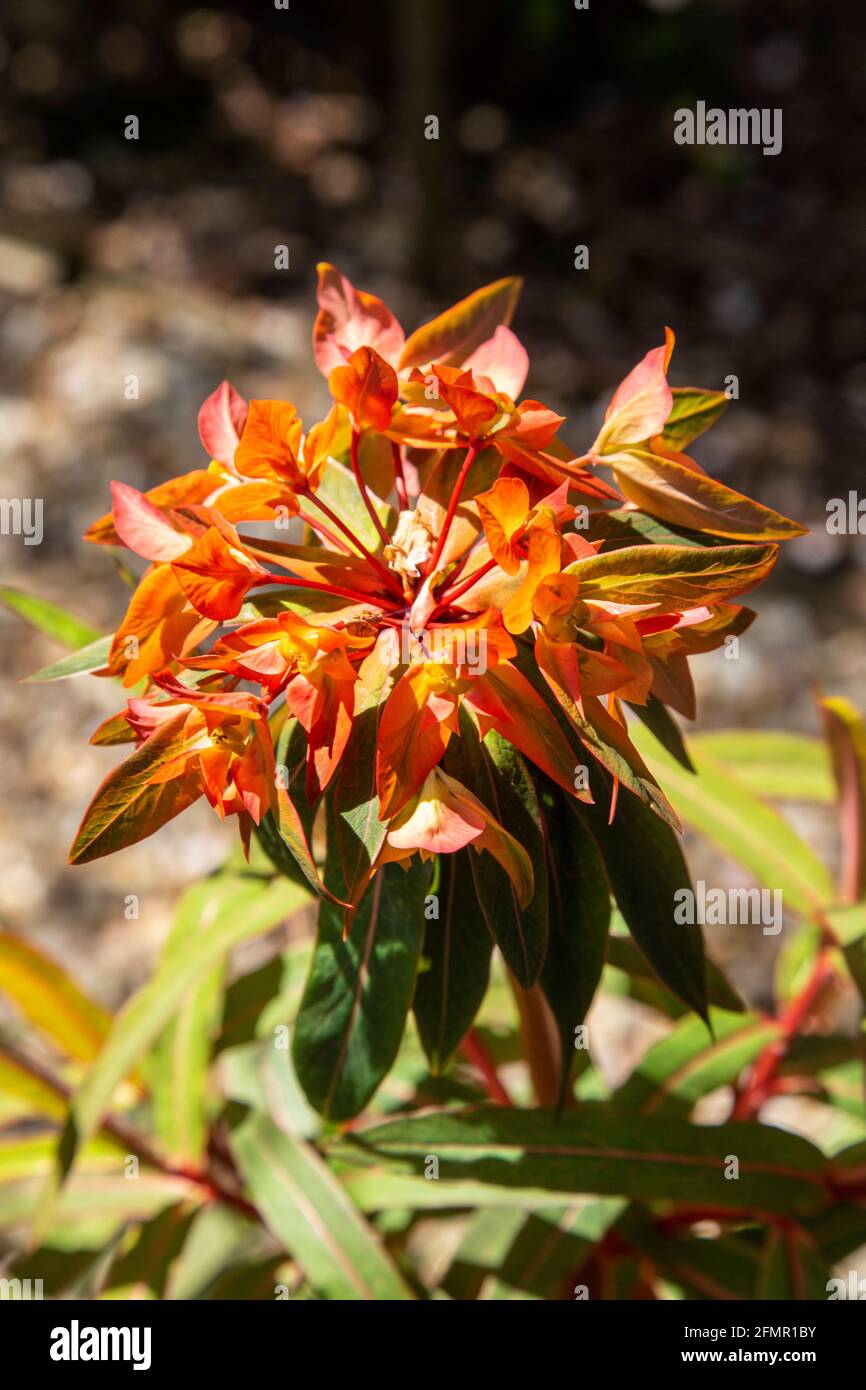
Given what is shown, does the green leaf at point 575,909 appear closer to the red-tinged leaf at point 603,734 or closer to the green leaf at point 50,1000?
the red-tinged leaf at point 603,734

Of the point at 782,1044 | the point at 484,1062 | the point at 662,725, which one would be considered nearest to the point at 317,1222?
the point at 484,1062

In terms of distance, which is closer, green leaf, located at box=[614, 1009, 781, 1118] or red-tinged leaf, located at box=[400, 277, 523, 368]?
red-tinged leaf, located at box=[400, 277, 523, 368]

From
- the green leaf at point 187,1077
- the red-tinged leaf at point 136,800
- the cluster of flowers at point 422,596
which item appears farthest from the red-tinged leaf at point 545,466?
the green leaf at point 187,1077

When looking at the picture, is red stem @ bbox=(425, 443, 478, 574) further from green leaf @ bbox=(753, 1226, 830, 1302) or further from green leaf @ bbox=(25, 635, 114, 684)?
green leaf @ bbox=(753, 1226, 830, 1302)

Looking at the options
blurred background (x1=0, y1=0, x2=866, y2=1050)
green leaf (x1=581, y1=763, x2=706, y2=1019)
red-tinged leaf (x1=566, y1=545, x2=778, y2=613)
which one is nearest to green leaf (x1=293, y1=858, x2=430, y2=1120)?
green leaf (x1=581, y1=763, x2=706, y2=1019)

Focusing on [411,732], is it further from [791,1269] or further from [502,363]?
[791,1269]
